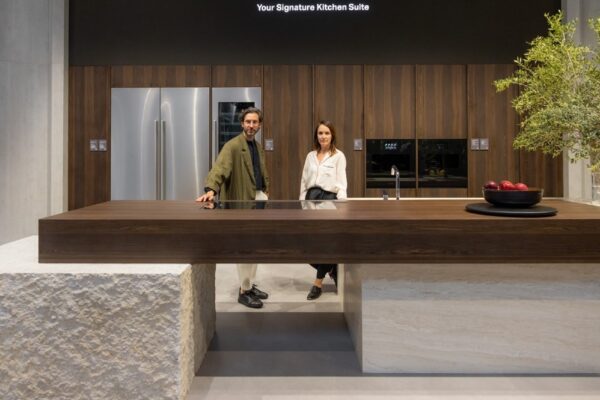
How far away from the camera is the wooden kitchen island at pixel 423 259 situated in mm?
2100

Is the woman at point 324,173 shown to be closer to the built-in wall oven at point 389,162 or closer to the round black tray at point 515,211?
the built-in wall oven at point 389,162

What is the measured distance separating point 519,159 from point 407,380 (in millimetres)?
3536

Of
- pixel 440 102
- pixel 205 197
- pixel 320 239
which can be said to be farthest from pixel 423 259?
pixel 440 102

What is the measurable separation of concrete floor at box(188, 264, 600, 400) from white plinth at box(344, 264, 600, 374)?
3.1 inches

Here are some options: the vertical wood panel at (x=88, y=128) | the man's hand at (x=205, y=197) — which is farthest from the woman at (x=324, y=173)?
the vertical wood panel at (x=88, y=128)

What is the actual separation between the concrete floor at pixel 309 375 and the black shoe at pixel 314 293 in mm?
326

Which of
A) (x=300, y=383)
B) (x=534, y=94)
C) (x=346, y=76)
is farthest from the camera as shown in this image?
(x=346, y=76)

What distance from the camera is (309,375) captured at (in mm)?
2391

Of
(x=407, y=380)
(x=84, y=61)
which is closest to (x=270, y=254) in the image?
(x=407, y=380)

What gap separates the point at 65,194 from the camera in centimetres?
523

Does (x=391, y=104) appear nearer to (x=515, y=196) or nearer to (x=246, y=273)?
(x=246, y=273)

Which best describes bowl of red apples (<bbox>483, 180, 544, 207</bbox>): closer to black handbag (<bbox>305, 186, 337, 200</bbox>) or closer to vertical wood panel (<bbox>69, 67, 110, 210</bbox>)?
black handbag (<bbox>305, 186, 337, 200</bbox>)

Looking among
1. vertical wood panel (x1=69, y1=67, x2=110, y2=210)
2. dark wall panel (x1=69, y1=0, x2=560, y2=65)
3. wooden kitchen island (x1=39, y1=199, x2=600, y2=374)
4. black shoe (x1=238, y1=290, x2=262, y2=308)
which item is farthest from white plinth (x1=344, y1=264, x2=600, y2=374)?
vertical wood panel (x1=69, y1=67, x2=110, y2=210)

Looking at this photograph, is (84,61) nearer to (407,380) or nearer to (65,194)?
(65,194)
